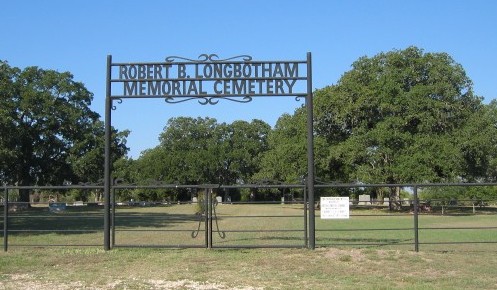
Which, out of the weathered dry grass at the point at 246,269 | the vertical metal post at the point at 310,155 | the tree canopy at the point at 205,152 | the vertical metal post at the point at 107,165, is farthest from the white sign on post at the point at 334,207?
the tree canopy at the point at 205,152

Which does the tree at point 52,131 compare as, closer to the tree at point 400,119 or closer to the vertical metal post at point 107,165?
the tree at point 400,119

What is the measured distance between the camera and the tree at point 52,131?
51.8m

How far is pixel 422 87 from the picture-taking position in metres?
43.7

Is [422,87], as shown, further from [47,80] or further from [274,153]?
[47,80]

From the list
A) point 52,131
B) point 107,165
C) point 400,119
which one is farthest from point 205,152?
point 107,165

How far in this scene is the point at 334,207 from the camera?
535 inches

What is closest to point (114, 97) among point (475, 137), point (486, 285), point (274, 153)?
point (486, 285)

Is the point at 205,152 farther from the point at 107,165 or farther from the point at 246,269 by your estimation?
the point at 246,269

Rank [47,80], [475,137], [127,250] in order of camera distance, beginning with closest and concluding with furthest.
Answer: [127,250] < [475,137] < [47,80]

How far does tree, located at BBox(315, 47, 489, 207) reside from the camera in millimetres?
41312

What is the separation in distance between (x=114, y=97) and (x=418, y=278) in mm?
8262

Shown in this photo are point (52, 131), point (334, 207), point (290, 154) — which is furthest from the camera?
point (52, 131)

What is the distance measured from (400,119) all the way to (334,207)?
30.7 meters

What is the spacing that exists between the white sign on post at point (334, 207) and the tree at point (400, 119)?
28005 mm
